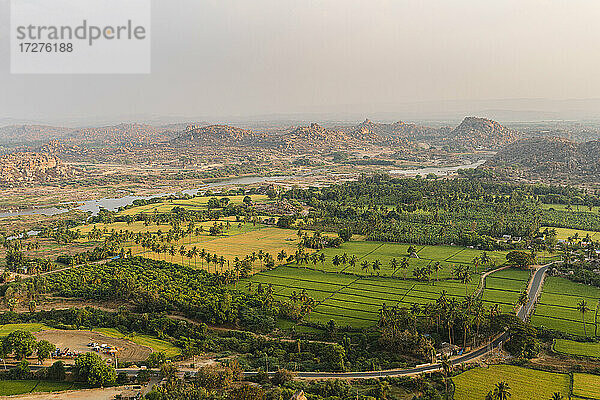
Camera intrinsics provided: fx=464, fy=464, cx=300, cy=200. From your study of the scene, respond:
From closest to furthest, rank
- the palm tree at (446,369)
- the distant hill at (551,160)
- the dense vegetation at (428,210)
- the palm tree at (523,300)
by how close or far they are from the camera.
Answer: the palm tree at (446,369), the palm tree at (523,300), the dense vegetation at (428,210), the distant hill at (551,160)

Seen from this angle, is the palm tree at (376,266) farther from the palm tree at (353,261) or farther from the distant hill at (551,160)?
the distant hill at (551,160)

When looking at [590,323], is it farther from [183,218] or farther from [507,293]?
[183,218]

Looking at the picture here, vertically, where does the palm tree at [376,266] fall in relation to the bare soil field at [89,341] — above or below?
above

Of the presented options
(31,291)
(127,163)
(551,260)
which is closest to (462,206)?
(551,260)

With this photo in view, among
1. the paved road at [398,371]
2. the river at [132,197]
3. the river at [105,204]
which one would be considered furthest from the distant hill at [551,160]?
the paved road at [398,371]

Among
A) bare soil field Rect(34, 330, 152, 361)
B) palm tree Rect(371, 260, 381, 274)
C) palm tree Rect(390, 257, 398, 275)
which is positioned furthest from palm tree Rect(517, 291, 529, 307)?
bare soil field Rect(34, 330, 152, 361)

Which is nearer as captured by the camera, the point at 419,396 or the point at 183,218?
the point at 419,396
